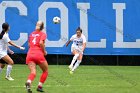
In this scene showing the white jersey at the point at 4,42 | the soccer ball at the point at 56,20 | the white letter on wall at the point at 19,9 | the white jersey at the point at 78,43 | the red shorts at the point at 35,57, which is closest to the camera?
the red shorts at the point at 35,57

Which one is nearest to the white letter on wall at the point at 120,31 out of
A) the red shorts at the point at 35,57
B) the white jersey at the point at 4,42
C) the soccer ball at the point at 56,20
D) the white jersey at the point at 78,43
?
the soccer ball at the point at 56,20

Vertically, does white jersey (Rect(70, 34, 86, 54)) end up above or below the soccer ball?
below

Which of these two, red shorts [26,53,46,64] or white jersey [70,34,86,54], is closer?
red shorts [26,53,46,64]

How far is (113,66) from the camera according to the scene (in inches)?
1118

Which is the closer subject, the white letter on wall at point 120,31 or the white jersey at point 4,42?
the white jersey at point 4,42

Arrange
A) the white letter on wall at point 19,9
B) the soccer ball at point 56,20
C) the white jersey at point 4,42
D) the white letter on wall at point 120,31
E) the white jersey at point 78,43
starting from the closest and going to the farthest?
1. the white jersey at point 4,42
2. the white jersey at point 78,43
3. the soccer ball at point 56,20
4. the white letter on wall at point 19,9
5. the white letter on wall at point 120,31

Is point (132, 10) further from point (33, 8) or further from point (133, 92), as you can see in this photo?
point (133, 92)

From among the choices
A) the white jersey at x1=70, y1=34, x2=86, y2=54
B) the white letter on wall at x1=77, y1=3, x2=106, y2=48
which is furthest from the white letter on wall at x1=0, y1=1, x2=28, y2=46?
the white jersey at x1=70, y1=34, x2=86, y2=54

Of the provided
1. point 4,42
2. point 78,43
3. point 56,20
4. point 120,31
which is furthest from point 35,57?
point 120,31

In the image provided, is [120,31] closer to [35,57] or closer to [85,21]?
[85,21]

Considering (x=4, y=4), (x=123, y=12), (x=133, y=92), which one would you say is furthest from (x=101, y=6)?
(x=133, y=92)

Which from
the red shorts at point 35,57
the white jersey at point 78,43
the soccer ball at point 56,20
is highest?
the soccer ball at point 56,20

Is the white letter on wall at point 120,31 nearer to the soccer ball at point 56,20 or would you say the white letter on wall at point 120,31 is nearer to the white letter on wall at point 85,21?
the white letter on wall at point 85,21

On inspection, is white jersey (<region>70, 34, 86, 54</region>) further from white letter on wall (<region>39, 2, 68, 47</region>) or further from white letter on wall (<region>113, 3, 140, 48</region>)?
white letter on wall (<region>113, 3, 140, 48</region>)
